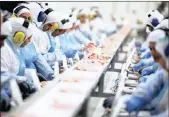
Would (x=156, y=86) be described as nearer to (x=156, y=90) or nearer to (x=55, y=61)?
(x=156, y=90)

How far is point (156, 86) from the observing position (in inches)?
105

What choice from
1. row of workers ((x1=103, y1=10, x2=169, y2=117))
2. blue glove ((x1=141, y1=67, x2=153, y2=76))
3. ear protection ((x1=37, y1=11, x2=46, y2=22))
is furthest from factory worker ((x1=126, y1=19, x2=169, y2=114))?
ear protection ((x1=37, y1=11, x2=46, y2=22))

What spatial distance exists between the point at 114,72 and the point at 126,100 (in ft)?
10.6

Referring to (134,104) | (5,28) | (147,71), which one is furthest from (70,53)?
(134,104)

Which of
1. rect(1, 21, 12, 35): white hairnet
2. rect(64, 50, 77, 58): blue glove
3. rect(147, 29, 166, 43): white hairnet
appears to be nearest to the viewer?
rect(147, 29, 166, 43): white hairnet

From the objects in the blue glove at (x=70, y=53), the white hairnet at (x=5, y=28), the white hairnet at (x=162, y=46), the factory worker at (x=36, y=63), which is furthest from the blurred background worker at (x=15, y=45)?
the blue glove at (x=70, y=53)

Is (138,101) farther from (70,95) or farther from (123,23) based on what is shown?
(123,23)

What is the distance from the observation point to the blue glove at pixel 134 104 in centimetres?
254

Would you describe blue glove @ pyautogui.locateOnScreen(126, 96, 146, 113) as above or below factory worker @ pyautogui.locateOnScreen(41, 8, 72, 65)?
below

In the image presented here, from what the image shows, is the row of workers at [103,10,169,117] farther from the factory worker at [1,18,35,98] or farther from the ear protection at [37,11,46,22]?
the ear protection at [37,11,46,22]

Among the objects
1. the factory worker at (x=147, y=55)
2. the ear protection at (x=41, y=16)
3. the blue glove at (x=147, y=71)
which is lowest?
the blue glove at (x=147, y=71)

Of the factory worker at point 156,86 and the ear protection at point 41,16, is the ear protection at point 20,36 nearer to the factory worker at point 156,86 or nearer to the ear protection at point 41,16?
the ear protection at point 41,16

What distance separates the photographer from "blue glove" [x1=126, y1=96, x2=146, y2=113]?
8.33ft

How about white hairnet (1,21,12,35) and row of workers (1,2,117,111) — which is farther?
row of workers (1,2,117,111)
